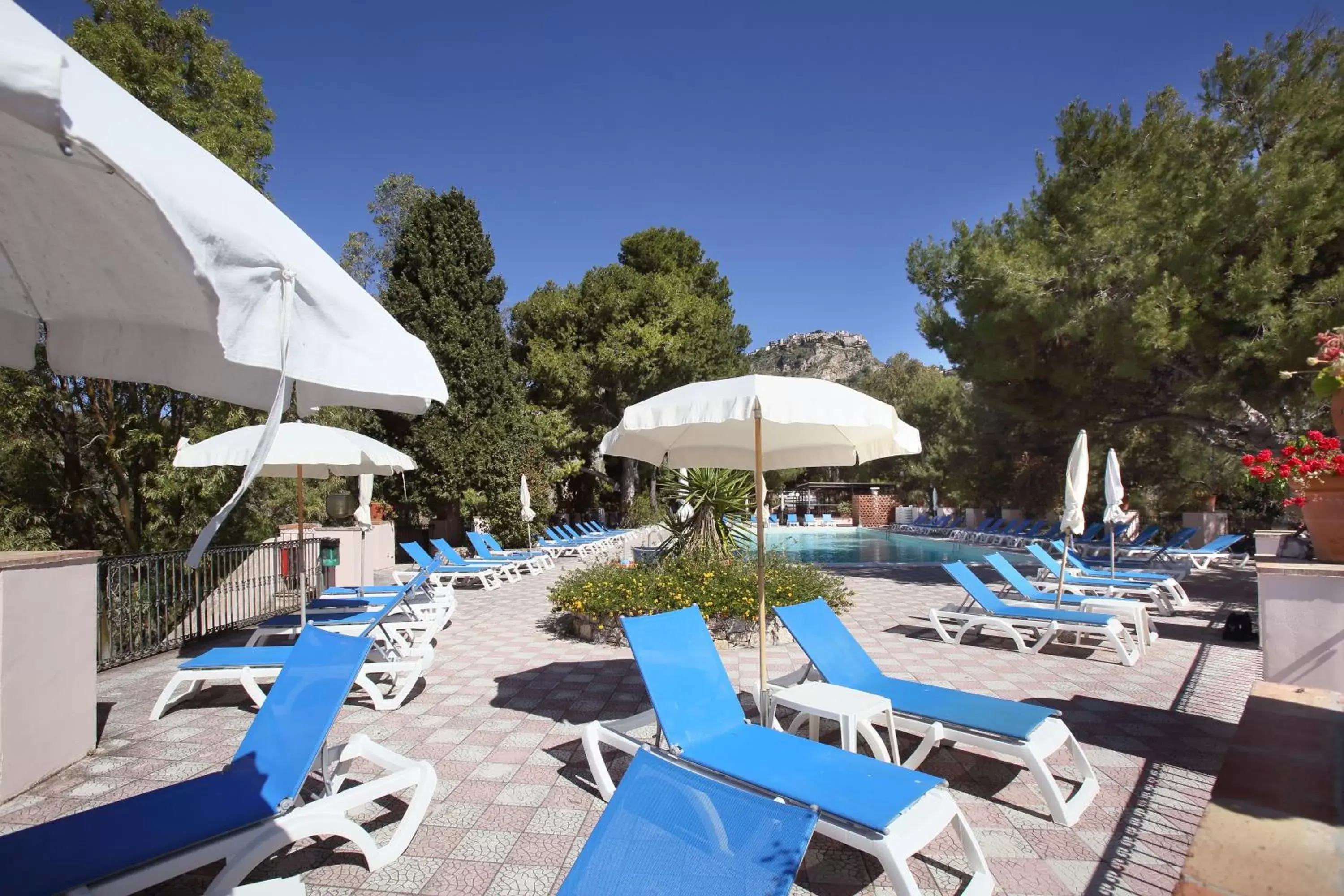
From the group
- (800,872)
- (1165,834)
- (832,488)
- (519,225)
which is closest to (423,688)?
(800,872)

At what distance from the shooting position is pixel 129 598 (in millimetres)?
7000

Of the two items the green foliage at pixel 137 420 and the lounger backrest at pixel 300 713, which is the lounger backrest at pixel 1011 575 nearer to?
the lounger backrest at pixel 300 713

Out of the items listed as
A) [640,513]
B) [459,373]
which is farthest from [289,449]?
[640,513]

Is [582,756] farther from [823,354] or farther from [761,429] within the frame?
[823,354]

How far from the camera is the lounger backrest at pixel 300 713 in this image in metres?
3.01

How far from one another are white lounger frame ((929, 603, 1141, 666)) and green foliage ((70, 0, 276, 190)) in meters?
Result: 11.5

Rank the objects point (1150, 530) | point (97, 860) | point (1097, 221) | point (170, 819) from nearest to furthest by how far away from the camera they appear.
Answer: point (97, 860) → point (170, 819) → point (1097, 221) → point (1150, 530)

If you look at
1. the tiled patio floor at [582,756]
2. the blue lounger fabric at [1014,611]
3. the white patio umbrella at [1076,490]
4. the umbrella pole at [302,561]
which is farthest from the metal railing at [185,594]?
the white patio umbrella at [1076,490]

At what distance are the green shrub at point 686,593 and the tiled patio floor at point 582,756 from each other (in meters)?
0.37

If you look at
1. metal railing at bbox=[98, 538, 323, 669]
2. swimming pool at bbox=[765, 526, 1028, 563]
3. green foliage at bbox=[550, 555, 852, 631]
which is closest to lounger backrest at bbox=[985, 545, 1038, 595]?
green foliage at bbox=[550, 555, 852, 631]

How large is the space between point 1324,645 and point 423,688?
19.1 ft

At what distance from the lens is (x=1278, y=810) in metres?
2.38

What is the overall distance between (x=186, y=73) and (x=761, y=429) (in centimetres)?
1264

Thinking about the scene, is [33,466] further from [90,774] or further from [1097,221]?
[1097,221]
